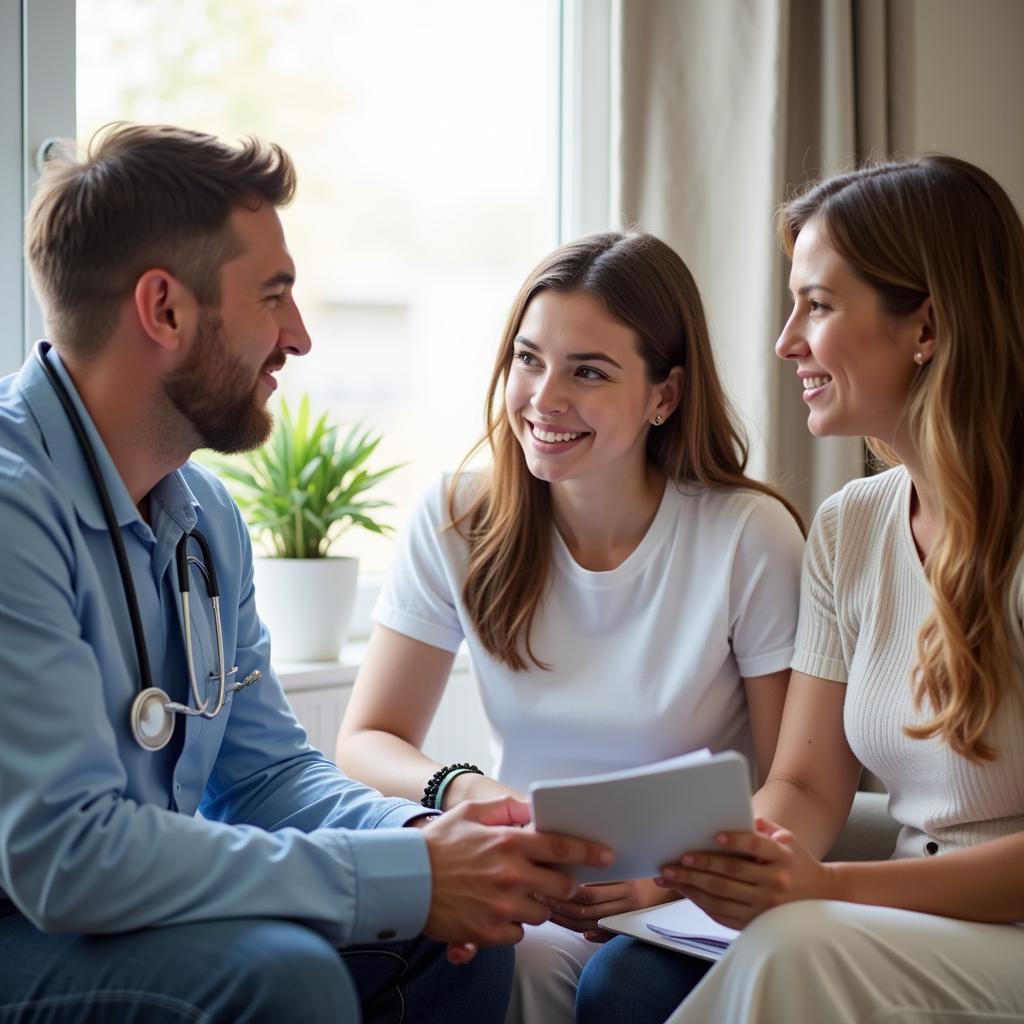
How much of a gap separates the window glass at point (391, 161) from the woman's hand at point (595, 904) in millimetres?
1354

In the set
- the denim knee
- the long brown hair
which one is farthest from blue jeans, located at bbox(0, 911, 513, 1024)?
the long brown hair

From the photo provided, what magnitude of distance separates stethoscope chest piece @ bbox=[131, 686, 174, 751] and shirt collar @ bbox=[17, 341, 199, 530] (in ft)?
0.64

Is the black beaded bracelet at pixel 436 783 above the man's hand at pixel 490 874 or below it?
below

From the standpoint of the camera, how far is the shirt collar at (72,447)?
1.44m

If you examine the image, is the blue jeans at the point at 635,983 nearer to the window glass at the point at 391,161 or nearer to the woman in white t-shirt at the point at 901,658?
the woman in white t-shirt at the point at 901,658

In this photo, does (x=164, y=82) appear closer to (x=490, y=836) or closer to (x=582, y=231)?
(x=582, y=231)

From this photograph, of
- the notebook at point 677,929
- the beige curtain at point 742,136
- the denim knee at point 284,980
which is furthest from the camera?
the beige curtain at point 742,136

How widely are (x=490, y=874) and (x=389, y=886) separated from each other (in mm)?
123

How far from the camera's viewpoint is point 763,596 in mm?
2012

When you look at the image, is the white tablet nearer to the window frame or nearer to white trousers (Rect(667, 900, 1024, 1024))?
white trousers (Rect(667, 900, 1024, 1024))

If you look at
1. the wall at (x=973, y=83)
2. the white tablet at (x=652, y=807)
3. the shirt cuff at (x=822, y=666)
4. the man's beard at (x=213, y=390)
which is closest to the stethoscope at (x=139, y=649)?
the man's beard at (x=213, y=390)

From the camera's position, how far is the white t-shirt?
79.0 inches

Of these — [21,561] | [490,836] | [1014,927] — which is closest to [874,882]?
[1014,927]

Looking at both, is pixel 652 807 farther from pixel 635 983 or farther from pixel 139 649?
pixel 139 649
